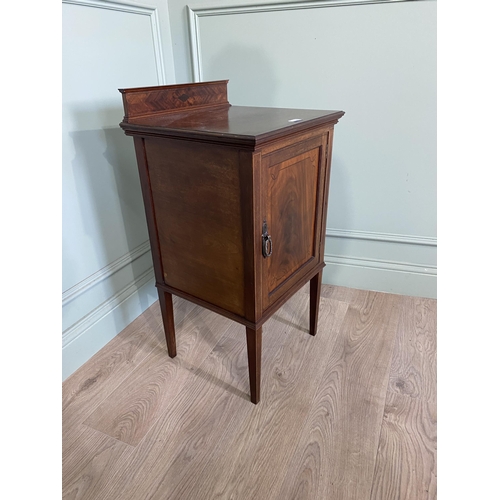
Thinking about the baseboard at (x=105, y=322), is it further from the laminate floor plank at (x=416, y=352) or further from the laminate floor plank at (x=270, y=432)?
the laminate floor plank at (x=416, y=352)

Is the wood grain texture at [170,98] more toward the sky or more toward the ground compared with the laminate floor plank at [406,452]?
more toward the sky

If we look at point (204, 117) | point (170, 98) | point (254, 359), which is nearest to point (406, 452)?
point (254, 359)

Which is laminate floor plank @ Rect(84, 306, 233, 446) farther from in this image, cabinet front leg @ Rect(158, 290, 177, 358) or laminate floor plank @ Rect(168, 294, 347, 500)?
laminate floor plank @ Rect(168, 294, 347, 500)

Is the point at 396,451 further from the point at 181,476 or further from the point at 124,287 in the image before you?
the point at 124,287

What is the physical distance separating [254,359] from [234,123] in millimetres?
715

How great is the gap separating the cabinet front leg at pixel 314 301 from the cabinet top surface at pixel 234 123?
0.59 metres

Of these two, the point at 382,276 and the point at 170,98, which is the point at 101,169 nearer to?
the point at 170,98

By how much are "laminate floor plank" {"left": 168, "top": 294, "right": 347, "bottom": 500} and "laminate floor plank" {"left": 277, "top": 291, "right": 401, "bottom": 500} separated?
3cm

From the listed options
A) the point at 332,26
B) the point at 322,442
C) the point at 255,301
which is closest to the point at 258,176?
the point at 255,301

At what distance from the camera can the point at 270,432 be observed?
3.98 ft

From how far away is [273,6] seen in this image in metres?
1.57

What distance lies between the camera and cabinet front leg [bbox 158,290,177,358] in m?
1.44

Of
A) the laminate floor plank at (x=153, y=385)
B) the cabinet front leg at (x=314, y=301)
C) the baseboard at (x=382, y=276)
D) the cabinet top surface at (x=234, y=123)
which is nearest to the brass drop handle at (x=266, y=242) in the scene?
the cabinet top surface at (x=234, y=123)

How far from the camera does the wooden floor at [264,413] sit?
107cm
